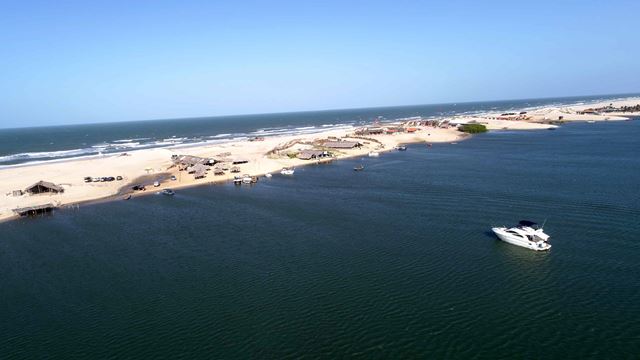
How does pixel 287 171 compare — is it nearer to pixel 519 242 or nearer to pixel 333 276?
pixel 333 276

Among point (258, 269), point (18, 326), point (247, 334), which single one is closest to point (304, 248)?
point (258, 269)

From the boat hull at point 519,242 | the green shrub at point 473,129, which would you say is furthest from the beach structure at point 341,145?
the boat hull at point 519,242

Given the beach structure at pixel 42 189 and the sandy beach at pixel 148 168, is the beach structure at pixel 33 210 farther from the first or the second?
the beach structure at pixel 42 189

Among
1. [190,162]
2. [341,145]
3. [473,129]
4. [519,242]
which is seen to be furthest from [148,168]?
[473,129]

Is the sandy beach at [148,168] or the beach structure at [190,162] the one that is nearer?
the sandy beach at [148,168]

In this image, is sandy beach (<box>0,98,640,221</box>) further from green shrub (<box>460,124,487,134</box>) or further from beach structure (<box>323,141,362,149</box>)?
green shrub (<box>460,124,487,134</box>)

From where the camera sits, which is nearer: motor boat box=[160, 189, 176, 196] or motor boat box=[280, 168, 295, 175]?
motor boat box=[160, 189, 176, 196]

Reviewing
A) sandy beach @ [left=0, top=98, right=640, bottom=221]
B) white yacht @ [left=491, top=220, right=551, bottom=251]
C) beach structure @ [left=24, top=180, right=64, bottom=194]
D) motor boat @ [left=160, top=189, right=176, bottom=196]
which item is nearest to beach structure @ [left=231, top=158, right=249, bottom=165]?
sandy beach @ [left=0, top=98, right=640, bottom=221]

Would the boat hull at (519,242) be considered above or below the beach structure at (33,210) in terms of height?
below
